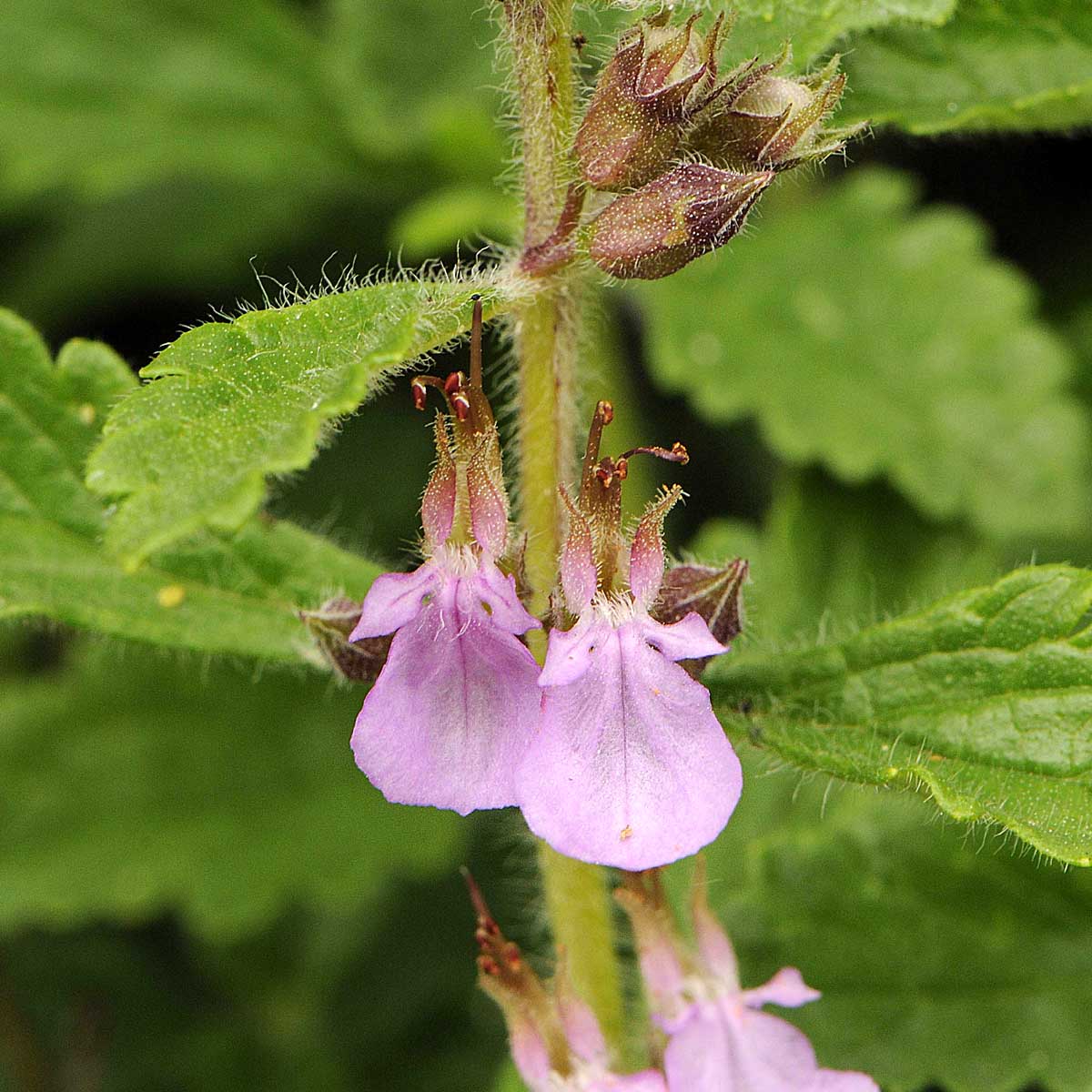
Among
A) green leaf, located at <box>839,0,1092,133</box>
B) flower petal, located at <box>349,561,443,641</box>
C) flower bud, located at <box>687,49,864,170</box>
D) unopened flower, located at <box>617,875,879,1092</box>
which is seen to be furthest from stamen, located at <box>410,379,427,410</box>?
green leaf, located at <box>839,0,1092,133</box>

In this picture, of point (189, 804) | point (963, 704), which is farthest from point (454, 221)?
point (963, 704)

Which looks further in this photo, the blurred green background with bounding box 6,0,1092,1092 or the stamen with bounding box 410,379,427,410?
the blurred green background with bounding box 6,0,1092,1092

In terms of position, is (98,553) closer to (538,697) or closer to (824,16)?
(538,697)

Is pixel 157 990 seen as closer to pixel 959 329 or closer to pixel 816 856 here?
pixel 816 856

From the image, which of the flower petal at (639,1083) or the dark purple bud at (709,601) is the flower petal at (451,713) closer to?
the dark purple bud at (709,601)

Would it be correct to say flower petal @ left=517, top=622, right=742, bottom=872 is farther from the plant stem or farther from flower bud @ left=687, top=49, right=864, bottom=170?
flower bud @ left=687, top=49, right=864, bottom=170

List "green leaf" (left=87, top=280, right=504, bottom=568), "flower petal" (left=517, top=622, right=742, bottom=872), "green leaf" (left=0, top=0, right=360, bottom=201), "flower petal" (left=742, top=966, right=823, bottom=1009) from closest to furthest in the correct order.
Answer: "green leaf" (left=87, top=280, right=504, bottom=568), "flower petal" (left=517, top=622, right=742, bottom=872), "flower petal" (left=742, top=966, right=823, bottom=1009), "green leaf" (left=0, top=0, right=360, bottom=201)
